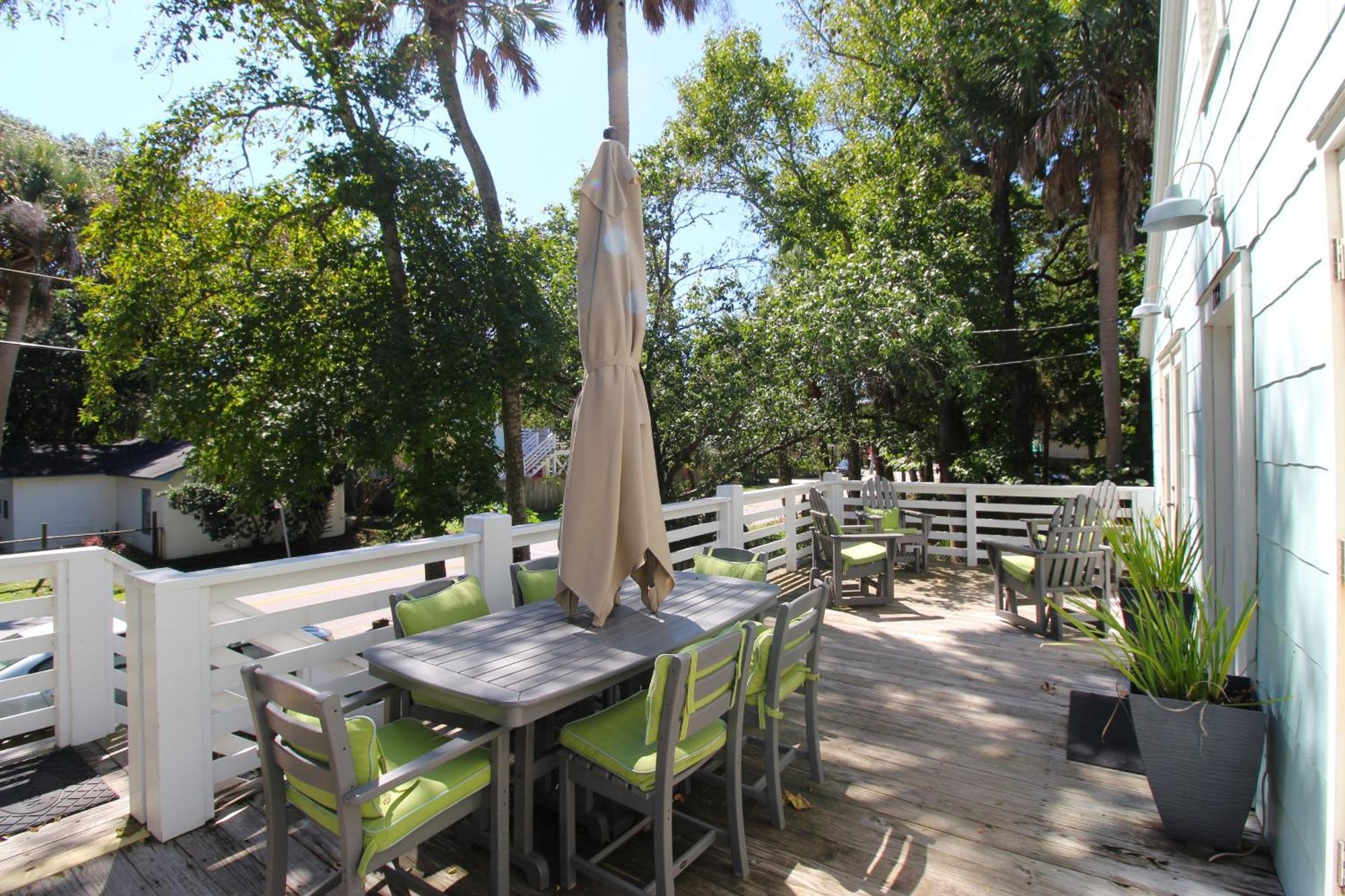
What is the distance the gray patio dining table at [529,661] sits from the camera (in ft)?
7.33

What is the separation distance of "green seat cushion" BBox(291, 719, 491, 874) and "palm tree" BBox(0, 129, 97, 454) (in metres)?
17.7

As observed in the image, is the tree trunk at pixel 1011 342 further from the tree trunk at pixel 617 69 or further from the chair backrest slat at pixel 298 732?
the chair backrest slat at pixel 298 732

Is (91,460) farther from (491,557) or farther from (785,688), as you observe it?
(785,688)

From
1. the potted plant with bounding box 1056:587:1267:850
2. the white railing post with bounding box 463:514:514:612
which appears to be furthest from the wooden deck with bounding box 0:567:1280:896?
the white railing post with bounding box 463:514:514:612

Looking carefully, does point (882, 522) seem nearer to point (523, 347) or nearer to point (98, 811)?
point (523, 347)

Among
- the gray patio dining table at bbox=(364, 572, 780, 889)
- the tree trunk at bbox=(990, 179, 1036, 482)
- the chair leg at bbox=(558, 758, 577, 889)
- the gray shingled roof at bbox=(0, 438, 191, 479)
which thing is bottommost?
the chair leg at bbox=(558, 758, 577, 889)

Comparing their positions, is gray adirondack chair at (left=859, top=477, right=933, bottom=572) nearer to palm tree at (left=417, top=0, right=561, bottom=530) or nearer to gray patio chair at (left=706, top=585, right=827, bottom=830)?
palm tree at (left=417, top=0, right=561, bottom=530)

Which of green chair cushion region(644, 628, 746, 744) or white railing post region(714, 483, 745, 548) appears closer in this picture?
green chair cushion region(644, 628, 746, 744)

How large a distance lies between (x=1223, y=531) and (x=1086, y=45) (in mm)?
10329

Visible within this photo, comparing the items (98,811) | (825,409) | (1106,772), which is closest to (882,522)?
(825,409)

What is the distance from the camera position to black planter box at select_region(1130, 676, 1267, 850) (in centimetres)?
239

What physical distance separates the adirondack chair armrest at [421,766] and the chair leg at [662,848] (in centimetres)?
56

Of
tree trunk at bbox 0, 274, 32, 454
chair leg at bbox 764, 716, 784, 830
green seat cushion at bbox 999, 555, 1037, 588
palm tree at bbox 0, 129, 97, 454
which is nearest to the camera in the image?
chair leg at bbox 764, 716, 784, 830

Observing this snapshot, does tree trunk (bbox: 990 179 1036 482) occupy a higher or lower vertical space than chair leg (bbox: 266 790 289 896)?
higher
